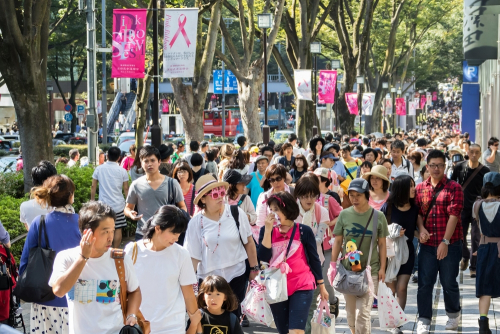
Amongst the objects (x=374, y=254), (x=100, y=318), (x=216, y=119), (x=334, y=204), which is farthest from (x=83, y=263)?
(x=216, y=119)

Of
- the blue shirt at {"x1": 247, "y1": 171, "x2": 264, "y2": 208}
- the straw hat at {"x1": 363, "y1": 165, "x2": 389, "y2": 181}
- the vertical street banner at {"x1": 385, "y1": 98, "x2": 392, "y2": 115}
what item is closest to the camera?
the straw hat at {"x1": 363, "y1": 165, "x2": 389, "y2": 181}

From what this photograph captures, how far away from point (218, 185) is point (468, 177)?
19.3ft

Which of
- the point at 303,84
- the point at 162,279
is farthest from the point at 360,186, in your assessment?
the point at 303,84

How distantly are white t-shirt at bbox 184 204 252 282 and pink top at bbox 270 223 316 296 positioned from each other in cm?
27

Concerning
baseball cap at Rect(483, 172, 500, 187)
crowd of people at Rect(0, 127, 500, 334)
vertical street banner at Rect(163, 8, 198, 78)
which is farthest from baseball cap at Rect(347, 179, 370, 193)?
vertical street banner at Rect(163, 8, 198, 78)

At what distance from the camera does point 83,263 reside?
404 centimetres

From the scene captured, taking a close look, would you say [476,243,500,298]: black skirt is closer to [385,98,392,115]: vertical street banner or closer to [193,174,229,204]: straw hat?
[193,174,229,204]: straw hat

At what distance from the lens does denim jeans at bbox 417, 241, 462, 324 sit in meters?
7.57

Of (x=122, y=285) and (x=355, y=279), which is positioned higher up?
(x=122, y=285)

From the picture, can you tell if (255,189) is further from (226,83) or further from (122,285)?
(226,83)

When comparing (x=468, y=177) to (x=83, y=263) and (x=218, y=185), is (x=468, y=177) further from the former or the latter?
(x=83, y=263)

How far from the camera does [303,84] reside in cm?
2391

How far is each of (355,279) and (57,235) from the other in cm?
271

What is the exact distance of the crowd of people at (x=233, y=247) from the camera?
4281mm
